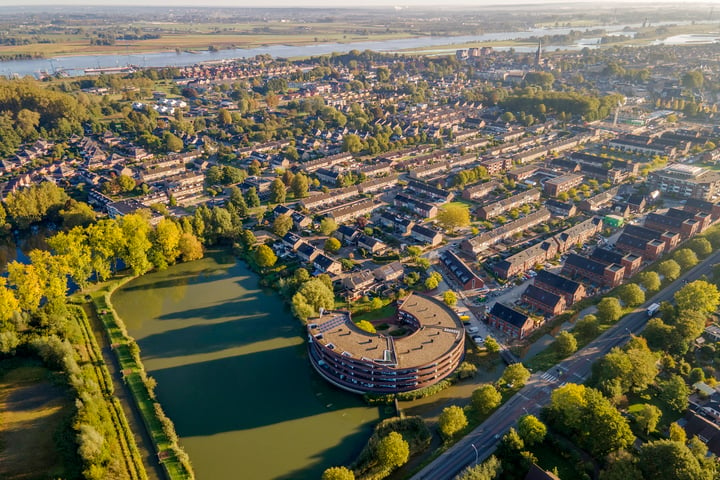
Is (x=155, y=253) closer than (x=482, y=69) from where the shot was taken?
Yes

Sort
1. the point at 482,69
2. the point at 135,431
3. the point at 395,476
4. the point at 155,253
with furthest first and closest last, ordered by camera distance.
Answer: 1. the point at 482,69
2. the point at 155,253
3. the point at 135,431
4. the point at 395,476

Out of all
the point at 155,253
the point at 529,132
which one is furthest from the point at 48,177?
the point at 529,132

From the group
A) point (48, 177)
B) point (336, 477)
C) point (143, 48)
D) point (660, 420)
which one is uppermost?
point (143, 48)

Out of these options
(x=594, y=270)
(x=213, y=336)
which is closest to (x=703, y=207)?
(x=594, y=270)

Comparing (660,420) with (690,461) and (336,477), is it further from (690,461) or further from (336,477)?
(336,477)

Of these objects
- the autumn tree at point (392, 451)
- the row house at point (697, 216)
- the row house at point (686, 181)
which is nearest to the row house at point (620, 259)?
the row house at point (697, 216)

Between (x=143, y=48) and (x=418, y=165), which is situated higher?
(x=143, y=48)

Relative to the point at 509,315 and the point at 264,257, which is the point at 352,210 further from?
the point at 509,315
